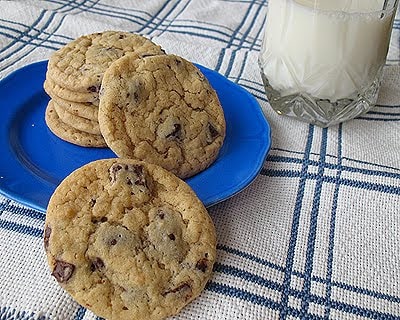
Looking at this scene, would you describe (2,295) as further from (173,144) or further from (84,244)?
(173,144)

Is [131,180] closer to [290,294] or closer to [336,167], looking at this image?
[290,294]

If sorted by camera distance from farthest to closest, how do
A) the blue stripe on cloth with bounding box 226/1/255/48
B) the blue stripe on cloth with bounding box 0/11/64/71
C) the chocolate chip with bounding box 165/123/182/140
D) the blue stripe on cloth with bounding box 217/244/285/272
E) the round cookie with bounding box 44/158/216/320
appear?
the blue stripe on cloth with bounding box 226/1/255/48, the blue stripe on cloth with bounding box 0/11/64/71, the chocolate chip with bounding box 165/123/182/140, the blue stripe on cloth with bounding box 217/244/285/272, the round cookie with bounding box 44/158/216/320

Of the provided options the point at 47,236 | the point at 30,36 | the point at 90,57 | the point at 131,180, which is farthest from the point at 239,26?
the point at 47,236

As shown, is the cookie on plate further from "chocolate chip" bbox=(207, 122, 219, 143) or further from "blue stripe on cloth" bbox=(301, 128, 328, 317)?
"blue stripe on cloth" bbox=(301, 128, 328, 317)

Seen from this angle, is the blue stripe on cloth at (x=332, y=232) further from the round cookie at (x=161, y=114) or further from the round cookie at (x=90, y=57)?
the round cookie at (x=90, y=57)

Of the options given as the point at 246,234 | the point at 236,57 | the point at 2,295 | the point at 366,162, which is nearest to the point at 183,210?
the point at 246,234

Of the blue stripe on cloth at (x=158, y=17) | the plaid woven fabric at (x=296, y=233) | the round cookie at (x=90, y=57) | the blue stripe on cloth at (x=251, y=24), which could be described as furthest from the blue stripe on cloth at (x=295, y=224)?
the blue stripe on cloth at (x=158, y=17)

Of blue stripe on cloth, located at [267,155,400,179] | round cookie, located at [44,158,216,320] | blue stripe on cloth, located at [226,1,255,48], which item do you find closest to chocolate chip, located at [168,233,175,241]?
round cookie, located at [44,158,216,320]
